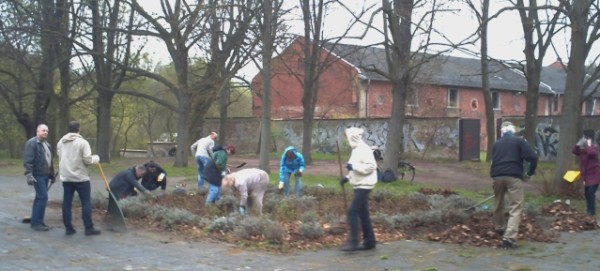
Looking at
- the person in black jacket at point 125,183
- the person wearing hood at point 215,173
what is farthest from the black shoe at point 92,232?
the person wearing hood at point 215,173

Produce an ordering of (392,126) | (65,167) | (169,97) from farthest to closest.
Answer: (169,97), (392,126), (65,167)

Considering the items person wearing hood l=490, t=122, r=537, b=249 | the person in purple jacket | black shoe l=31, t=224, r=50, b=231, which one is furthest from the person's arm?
the person in purple jacket

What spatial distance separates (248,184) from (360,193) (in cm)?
287

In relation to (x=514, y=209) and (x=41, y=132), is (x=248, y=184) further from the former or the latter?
(x=514, y=209)

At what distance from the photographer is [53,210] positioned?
1369 centimetres

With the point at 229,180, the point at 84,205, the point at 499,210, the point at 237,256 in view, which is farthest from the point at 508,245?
the point at 84,205

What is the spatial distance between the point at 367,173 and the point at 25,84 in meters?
31.7

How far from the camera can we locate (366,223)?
9.41 metres

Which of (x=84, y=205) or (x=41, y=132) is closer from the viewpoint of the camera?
(x=84, y=205)

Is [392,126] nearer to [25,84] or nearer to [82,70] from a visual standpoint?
[82,70]

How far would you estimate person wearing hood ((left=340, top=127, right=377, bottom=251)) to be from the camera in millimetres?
9266

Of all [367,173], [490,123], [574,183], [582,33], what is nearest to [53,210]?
[367,173]

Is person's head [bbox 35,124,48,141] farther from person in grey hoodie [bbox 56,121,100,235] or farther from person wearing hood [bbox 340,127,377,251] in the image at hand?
person wearing hood [bbox 340,127,377,251]

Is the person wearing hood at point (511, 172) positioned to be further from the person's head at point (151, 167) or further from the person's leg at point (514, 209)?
A: the person's head at point (151, 167)
